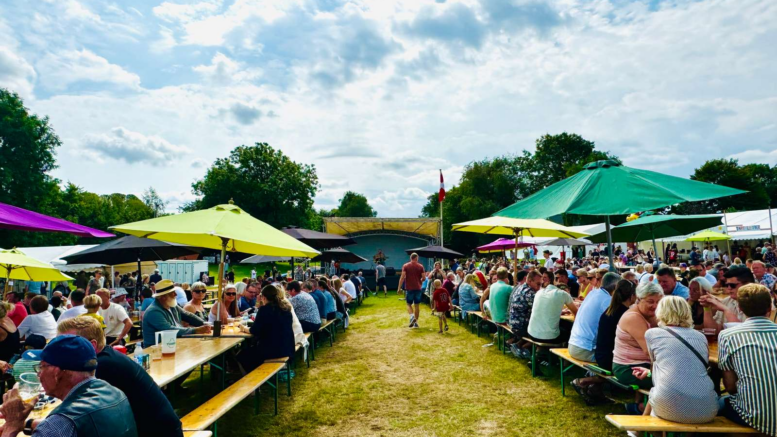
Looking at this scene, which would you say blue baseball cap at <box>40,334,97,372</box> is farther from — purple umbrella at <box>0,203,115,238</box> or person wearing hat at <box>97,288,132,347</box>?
person wearing hat at <box>97,288,132,347</box>

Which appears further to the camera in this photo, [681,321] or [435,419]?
[435,419]

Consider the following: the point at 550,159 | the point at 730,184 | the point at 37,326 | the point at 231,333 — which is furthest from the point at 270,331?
the point at 730,184

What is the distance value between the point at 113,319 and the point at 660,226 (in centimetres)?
1078

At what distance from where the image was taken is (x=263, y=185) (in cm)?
4150

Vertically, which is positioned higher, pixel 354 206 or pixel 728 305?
pixel 354 206

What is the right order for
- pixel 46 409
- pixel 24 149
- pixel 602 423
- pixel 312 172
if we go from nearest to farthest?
pixel 46 409, pixel 602 423, pixel 24 149, pixel 312 172

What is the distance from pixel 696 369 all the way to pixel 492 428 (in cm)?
207

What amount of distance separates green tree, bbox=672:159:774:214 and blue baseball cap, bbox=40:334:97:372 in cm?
4764

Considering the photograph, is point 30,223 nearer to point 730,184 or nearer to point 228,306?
point 228,306

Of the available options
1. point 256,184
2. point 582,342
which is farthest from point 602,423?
point 256,184

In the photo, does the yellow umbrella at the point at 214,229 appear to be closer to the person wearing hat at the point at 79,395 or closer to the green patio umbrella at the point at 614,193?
the person wearing hat at the point at 79,395

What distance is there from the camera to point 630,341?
13.8ft

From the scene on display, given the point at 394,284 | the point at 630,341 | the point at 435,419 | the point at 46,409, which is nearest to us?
the point at 46,409

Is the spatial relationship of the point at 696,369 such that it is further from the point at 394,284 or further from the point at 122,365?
the point at 394,284
